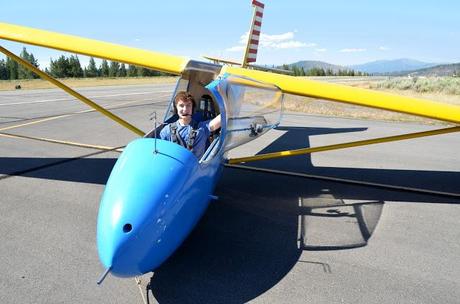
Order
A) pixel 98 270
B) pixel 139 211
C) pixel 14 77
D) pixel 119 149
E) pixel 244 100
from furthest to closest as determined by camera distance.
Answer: pixel 14 77 → pixel 119 149 → pixel 244 100 → pixel 98 270 → pixel 139 211

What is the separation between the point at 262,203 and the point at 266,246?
56.3 inches

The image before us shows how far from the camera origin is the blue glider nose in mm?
2926

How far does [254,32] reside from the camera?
12703 millimetres

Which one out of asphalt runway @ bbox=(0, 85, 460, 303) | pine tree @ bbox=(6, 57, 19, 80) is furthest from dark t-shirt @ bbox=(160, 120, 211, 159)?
pine tree @ bbox=(6, 57, 19, 80)

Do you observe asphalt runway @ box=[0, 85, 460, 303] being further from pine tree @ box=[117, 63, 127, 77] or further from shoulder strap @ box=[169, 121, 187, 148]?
pine tree @ box=[117, 63, 127, 77]

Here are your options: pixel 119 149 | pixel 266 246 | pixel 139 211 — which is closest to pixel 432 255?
pixel 266 246

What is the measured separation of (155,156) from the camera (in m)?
3.48

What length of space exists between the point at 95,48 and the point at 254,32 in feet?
24.7

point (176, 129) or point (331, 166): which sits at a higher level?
point (176, 129)

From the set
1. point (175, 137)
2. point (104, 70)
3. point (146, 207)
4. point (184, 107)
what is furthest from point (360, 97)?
point (104, 70)

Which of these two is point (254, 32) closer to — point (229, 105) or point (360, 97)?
point (360, 97)

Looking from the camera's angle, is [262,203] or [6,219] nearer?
[6,219]

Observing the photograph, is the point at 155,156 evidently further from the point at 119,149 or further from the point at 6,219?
the point at 119,149

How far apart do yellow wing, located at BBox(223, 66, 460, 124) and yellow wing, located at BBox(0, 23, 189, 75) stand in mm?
955
